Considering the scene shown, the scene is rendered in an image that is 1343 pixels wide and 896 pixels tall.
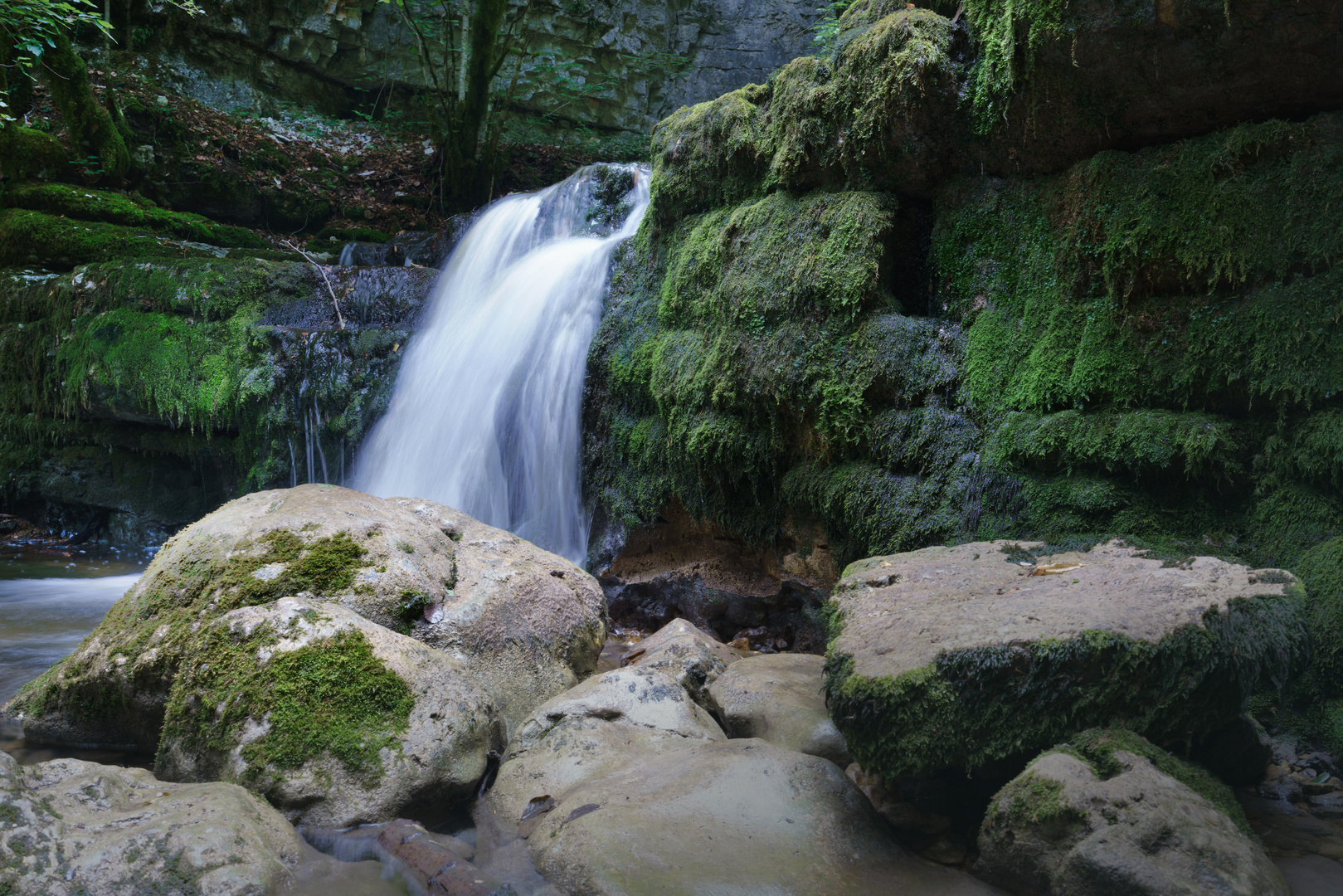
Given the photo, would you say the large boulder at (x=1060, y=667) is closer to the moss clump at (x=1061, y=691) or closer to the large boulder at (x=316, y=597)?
the moss clump at (x=1061, y=691)

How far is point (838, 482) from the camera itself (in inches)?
172

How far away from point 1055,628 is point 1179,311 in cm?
181

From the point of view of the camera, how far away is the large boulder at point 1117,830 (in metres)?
1.95

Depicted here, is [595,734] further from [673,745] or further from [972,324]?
[972,324]

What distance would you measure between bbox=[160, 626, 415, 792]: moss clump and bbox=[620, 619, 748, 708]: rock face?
132 centimetres

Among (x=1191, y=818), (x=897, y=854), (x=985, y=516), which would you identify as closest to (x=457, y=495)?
(x=985, y=516)

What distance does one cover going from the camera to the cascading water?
6.65 meters

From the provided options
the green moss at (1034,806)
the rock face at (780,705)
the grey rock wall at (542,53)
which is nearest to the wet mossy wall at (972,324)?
the rock face at (780,705)

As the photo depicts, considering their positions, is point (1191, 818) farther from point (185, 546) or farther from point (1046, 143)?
point (185, 546)

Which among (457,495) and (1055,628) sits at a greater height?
(1055,628)

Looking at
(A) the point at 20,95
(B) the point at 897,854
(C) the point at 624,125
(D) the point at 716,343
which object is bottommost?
(B) the point at 897,854

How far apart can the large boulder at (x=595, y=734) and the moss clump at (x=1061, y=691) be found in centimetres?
103

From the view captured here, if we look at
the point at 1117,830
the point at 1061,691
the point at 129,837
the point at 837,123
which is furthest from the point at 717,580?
the point at 129,837

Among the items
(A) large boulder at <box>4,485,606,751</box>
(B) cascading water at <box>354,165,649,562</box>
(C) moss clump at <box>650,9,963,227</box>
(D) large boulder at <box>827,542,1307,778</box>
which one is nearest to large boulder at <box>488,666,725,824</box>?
(A) large boulder at <box>4,485,606,751</box>
